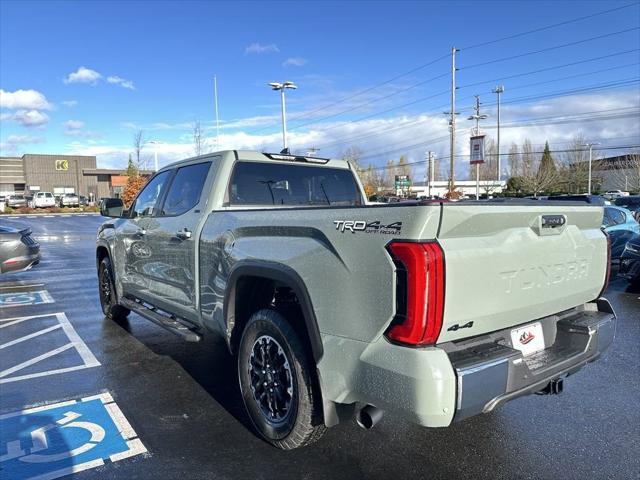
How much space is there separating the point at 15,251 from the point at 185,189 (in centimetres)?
606

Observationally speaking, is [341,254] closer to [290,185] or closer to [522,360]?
[522,360]

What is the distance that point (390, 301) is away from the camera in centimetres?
236

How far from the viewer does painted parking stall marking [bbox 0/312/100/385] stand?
16.2 feet

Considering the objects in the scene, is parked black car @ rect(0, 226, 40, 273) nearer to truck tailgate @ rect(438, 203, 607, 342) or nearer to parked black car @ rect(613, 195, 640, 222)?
truck tailgate @ rect(438, 203, 607, 342)

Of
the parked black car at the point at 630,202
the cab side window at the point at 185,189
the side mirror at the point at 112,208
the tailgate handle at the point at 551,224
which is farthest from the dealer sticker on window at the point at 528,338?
the parked black car at the point at 630,202

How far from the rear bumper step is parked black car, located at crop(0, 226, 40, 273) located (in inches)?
356

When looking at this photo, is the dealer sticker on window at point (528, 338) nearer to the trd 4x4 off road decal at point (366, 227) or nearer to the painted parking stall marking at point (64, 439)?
the trd 4x4 off road decal at point (366, 227)

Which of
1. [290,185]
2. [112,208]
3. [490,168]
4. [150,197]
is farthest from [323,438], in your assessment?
[490,168]

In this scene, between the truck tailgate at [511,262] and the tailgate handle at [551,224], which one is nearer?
the truck tailgate at [511,262]

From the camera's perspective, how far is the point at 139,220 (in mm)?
5504

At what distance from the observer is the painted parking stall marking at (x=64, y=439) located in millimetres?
3096

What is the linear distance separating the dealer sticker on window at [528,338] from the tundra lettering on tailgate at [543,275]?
0.27 m

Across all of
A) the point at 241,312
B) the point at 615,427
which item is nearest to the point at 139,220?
the point at 241,312

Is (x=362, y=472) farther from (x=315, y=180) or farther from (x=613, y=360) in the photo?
(x=613, y=360)
